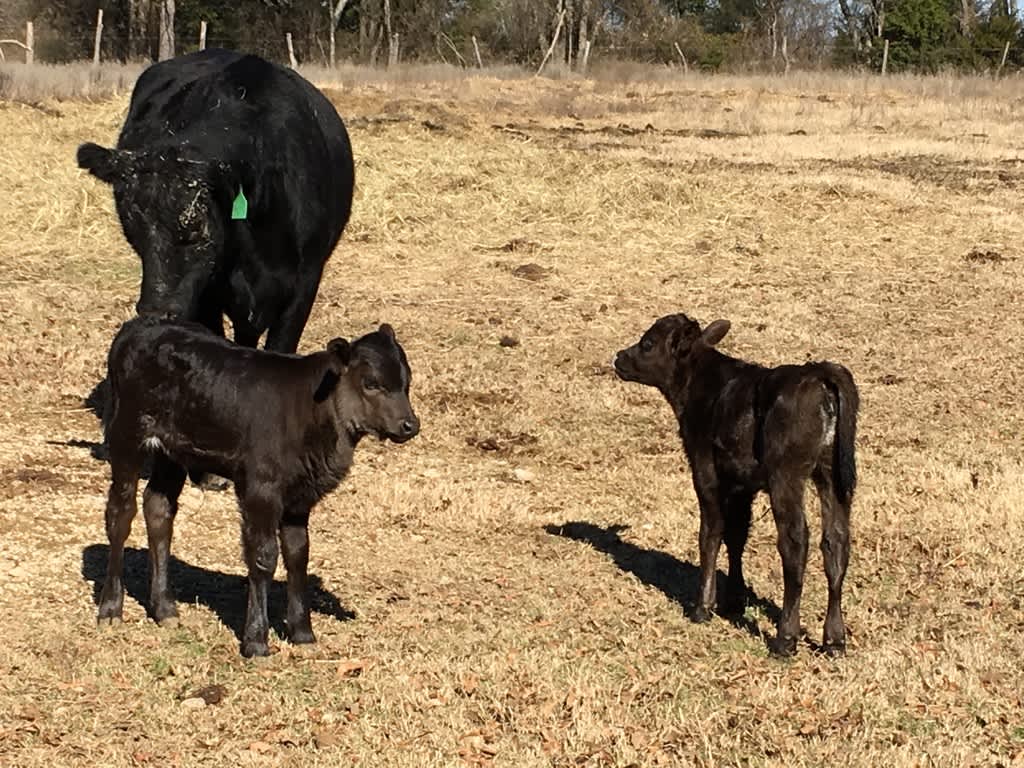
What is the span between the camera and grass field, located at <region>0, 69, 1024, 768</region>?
6035 mm

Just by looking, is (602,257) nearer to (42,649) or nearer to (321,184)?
(321,184)

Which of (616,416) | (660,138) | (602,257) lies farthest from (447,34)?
(616,416)

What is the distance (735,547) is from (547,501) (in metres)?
2.27

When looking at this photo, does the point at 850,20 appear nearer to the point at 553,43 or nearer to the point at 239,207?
the point at 553,43

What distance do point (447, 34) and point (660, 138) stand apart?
40075 mm

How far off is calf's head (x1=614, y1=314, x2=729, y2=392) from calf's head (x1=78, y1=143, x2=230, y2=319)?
8.68 ft

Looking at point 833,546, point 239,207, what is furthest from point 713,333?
point 239,207

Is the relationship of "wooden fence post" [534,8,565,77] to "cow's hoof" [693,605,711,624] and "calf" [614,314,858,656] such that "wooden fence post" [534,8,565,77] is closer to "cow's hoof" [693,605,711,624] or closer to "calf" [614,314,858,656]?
"calf" [614,314,858,656]

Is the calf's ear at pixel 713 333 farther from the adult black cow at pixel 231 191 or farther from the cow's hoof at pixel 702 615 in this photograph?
the adult black cow at pixel 231 191

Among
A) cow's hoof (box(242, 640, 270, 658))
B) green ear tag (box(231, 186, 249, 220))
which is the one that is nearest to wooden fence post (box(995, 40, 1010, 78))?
green ear tag (box(231, 186, 249, 220))

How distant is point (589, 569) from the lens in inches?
324

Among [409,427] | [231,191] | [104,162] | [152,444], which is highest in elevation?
[104,162]

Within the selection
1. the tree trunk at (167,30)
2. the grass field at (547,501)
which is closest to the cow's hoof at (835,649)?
the grass field at (547,501)

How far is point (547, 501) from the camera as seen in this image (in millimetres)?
9672
